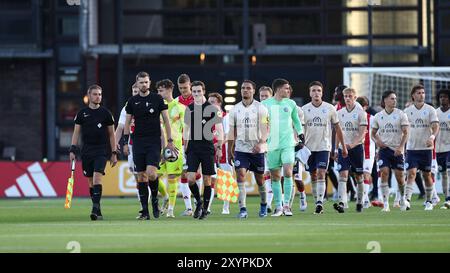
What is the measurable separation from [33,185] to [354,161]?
501 inches

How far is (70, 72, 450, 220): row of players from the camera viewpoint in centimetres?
2394

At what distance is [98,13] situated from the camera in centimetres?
4944

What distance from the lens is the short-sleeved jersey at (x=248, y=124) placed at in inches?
962

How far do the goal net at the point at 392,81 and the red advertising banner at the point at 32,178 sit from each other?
7568 millimetres

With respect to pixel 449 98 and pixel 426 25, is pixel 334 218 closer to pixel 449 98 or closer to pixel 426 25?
pixel 449 98

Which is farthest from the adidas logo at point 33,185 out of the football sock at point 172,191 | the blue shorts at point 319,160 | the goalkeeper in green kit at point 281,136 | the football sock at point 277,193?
the football sock at point 277,193

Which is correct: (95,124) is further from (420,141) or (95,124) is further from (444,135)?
(444,135)

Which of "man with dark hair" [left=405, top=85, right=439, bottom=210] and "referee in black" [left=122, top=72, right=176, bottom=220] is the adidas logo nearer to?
"man with dark hair" [left=405, top=85, right=439, bottom=210]

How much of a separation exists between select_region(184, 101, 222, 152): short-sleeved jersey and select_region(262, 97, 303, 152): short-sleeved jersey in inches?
42.1

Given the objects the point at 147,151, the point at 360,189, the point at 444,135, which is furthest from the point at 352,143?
the point at 147,151

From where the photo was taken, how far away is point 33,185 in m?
37.3

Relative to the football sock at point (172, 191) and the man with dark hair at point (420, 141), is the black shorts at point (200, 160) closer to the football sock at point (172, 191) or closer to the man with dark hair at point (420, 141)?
the football sock at point (172, 191)
